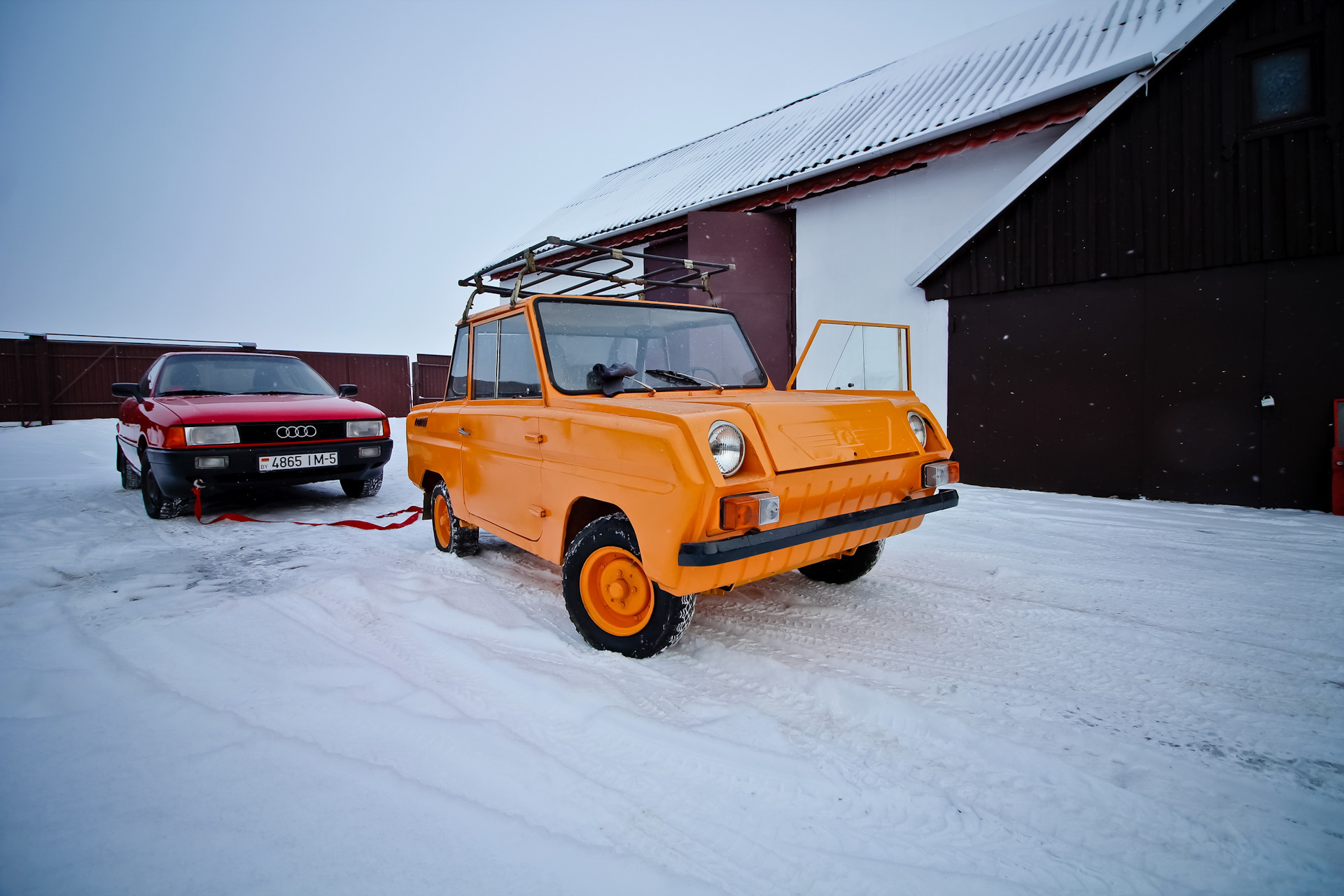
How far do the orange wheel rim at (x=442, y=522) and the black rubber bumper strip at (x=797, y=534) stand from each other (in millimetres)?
2849

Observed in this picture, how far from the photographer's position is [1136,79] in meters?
6.29

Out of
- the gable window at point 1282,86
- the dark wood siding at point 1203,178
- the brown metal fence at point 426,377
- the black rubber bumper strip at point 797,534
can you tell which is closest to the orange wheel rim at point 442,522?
the black rubber bumper strip at point 797,534

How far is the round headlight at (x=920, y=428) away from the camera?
10.8 feet

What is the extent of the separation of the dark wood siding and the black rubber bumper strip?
17.4 feet

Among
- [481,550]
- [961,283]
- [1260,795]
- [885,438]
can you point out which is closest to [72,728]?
[481,550]

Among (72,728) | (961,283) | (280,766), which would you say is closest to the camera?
(280,766)

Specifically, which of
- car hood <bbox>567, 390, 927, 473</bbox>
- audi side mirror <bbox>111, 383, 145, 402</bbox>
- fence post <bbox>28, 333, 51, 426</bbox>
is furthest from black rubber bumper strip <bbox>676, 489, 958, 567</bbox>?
fence post <bbox>28, 333, 51, 426</bbox>

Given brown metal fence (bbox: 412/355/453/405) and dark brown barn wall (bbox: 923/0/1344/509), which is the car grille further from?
brown metal fence (bbox: 412/355/453/405)

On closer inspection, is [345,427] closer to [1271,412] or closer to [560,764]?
[560,764]

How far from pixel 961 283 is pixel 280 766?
7.97 metres

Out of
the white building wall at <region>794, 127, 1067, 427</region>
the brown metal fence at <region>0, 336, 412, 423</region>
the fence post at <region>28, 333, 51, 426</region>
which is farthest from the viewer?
the fence post at <region>28, 333, 51, 426</region>

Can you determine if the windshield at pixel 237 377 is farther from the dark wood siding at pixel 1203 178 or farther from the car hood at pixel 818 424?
the dark wood siding at pixel 1203 178

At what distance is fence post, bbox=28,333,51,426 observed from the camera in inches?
608

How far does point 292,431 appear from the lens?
5.82 m
